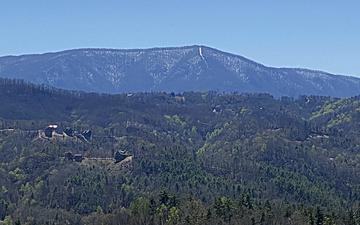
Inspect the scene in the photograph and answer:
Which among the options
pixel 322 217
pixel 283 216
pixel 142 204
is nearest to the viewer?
pixel 322 217

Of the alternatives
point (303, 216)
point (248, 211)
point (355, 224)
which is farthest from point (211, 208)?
point (355, 224)

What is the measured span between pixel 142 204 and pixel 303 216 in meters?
42.2

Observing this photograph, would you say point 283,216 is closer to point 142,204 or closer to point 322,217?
point 322,217

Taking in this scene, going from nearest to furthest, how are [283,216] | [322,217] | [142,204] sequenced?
[322,217]
[283,216]
[142,204]

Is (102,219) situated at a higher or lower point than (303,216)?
lower

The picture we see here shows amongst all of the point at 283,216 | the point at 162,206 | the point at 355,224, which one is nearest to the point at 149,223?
the point at 162,206

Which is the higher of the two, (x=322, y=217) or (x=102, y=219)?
(x=322, y=217)

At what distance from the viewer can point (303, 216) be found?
157 meters

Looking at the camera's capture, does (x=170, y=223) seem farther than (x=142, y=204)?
No

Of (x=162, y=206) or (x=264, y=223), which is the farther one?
(x=162, y=206)

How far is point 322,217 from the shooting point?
150375 millimetres

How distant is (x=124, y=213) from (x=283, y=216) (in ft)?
143

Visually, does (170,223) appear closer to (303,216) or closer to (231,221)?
(231,221)

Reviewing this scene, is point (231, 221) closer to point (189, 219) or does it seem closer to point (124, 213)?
point (189, 219)
